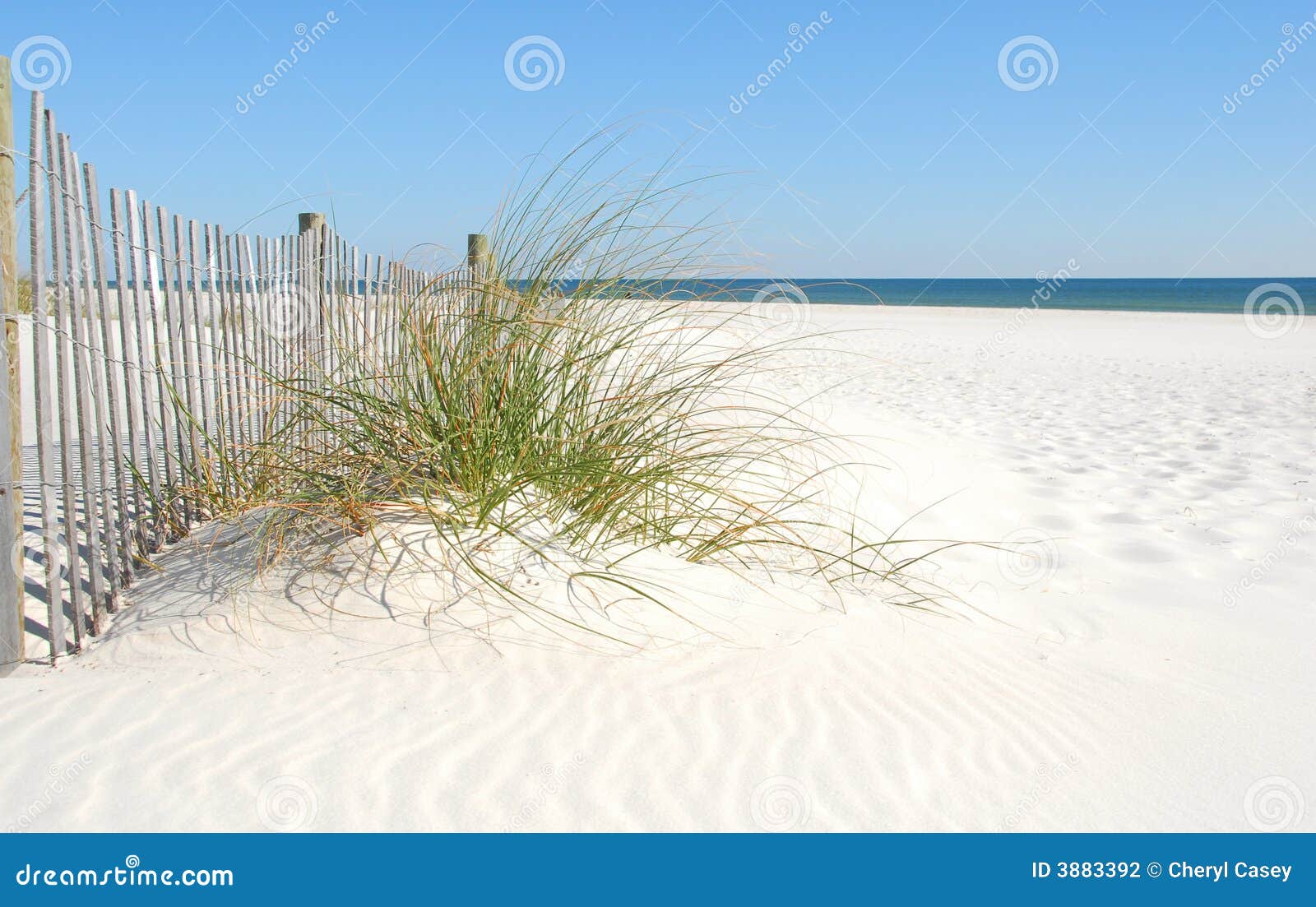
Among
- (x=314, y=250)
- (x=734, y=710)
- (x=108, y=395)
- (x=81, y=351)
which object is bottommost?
(x=734, y=710)

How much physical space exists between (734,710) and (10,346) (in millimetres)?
2434

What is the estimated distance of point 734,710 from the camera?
252cm

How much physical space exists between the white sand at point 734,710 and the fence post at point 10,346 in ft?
0.71

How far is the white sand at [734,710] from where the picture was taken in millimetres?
2133

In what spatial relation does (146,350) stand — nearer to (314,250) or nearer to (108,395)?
(108,395)

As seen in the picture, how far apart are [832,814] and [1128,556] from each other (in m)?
2.55

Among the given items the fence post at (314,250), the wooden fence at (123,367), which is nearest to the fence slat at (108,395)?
the wooden fence at (123,367)

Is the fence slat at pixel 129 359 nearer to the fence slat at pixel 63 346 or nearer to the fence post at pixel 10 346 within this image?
the fence slat at pixel 63 346

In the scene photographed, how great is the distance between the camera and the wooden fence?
111 inches

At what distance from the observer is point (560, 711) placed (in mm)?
2498

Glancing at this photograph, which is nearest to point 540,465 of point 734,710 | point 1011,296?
point 734,710

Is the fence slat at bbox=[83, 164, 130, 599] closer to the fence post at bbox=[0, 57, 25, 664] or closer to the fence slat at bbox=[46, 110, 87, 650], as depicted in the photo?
the fence slat at bbox=[46, 110, 87, 650]

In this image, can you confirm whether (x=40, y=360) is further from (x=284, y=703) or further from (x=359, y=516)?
(x=284, y=703)

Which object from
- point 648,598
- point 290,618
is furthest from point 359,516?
point 648,598
